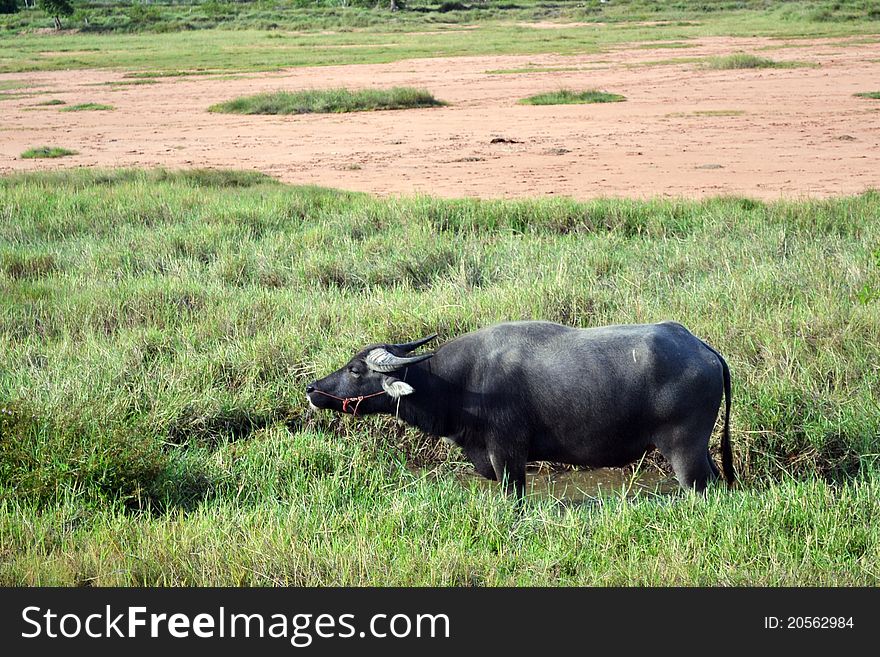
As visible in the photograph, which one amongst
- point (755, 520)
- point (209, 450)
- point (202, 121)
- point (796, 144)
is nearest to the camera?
point (755, 520)

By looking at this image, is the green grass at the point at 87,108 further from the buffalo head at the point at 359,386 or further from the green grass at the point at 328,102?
the buffalo head at the point at 359,386

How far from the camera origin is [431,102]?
21656mm

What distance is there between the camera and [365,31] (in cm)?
5156

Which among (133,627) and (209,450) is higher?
(133,627)

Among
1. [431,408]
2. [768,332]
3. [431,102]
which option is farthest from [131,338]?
[431,102]

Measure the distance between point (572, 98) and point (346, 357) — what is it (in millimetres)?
15790

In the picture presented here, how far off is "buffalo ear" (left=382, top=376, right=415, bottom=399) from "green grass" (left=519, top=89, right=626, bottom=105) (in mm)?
16686

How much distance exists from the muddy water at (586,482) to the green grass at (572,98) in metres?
16.0

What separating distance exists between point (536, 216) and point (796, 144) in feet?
23.4

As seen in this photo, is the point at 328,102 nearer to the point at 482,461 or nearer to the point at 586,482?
the point at 586,482

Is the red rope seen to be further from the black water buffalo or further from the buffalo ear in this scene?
the buffalo ear

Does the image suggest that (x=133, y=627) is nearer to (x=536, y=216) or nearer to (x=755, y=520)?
(x=755, y=520)

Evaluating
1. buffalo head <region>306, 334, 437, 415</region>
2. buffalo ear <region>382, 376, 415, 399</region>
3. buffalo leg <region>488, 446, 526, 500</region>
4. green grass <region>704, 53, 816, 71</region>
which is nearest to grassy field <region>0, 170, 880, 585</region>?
buffalo leg <region>488, 446, 526, 500</region>

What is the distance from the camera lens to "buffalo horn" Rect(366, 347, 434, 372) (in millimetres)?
4785
